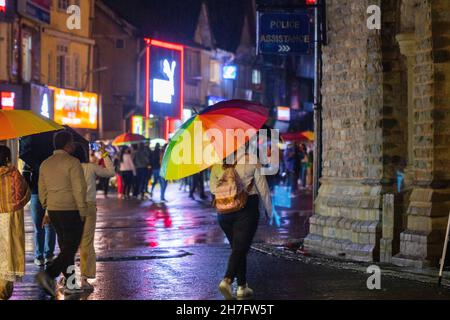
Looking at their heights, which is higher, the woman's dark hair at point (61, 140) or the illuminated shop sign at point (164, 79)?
the illuminated shop sign at point (164, 79)

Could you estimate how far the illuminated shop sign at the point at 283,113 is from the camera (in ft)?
204

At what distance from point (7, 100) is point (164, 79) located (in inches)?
627

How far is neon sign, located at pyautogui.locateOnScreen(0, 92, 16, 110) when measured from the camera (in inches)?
1140

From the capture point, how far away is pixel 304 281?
1061 cm

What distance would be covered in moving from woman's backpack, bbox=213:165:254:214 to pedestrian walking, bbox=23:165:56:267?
3.56 m

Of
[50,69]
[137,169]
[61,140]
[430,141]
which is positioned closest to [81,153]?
[61,140]

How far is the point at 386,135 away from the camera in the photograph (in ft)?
42.7

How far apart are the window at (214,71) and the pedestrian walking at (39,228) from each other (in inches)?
1548

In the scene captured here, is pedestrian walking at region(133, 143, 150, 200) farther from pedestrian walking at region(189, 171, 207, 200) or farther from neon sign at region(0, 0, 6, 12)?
neon sign at region(0, 0, 6, 12)

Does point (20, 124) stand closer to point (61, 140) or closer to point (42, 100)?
point (61, 140)

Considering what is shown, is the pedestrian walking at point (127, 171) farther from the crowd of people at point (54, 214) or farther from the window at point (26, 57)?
the crowd of people at point (54, 214)

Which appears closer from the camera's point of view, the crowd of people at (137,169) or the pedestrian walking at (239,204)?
the pedestrian walking at (239,204)

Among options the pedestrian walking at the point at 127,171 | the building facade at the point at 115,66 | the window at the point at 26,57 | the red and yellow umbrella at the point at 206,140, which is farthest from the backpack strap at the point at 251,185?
the building facade at the point at 115,66
